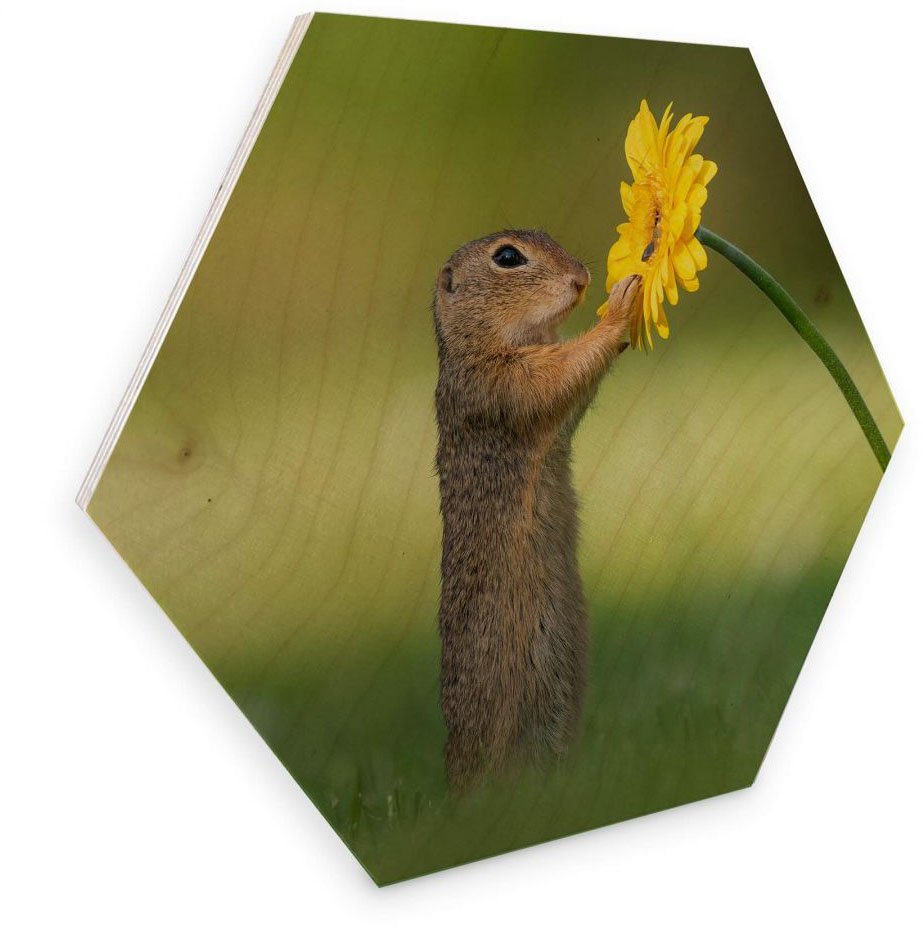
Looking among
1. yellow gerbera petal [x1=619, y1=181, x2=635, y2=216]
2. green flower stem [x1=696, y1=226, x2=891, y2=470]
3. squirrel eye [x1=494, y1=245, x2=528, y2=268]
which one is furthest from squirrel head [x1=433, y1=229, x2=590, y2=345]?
green flower stem [x1=696, y1=226, x2=891, y2=470]

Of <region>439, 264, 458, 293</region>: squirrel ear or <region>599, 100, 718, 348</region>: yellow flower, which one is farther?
<region>599, 100, 718, 348</region>: yellow flower

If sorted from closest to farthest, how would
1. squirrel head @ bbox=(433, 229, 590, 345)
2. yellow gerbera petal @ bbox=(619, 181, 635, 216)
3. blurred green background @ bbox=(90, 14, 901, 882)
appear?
blurred green background @ bbox=(90, 14, 901, 882) → squirrel head @ bbox=(433, 229, 590, 345) → yellow gerbera petal @ bbox=(619, 181, 635, 216)

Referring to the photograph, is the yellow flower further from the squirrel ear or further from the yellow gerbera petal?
the squirrel ear

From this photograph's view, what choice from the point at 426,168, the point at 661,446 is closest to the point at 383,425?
the point at 426,168

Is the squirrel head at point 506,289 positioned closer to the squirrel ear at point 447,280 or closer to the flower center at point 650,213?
the squirrel ear at point 447,280

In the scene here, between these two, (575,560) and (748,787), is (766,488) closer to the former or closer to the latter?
(575,560)

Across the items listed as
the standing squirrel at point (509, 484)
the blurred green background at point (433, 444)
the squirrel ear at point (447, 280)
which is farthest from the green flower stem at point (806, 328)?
the squirrel ear at point (447, 280)

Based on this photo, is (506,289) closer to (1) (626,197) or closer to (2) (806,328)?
(1) (626,197)
